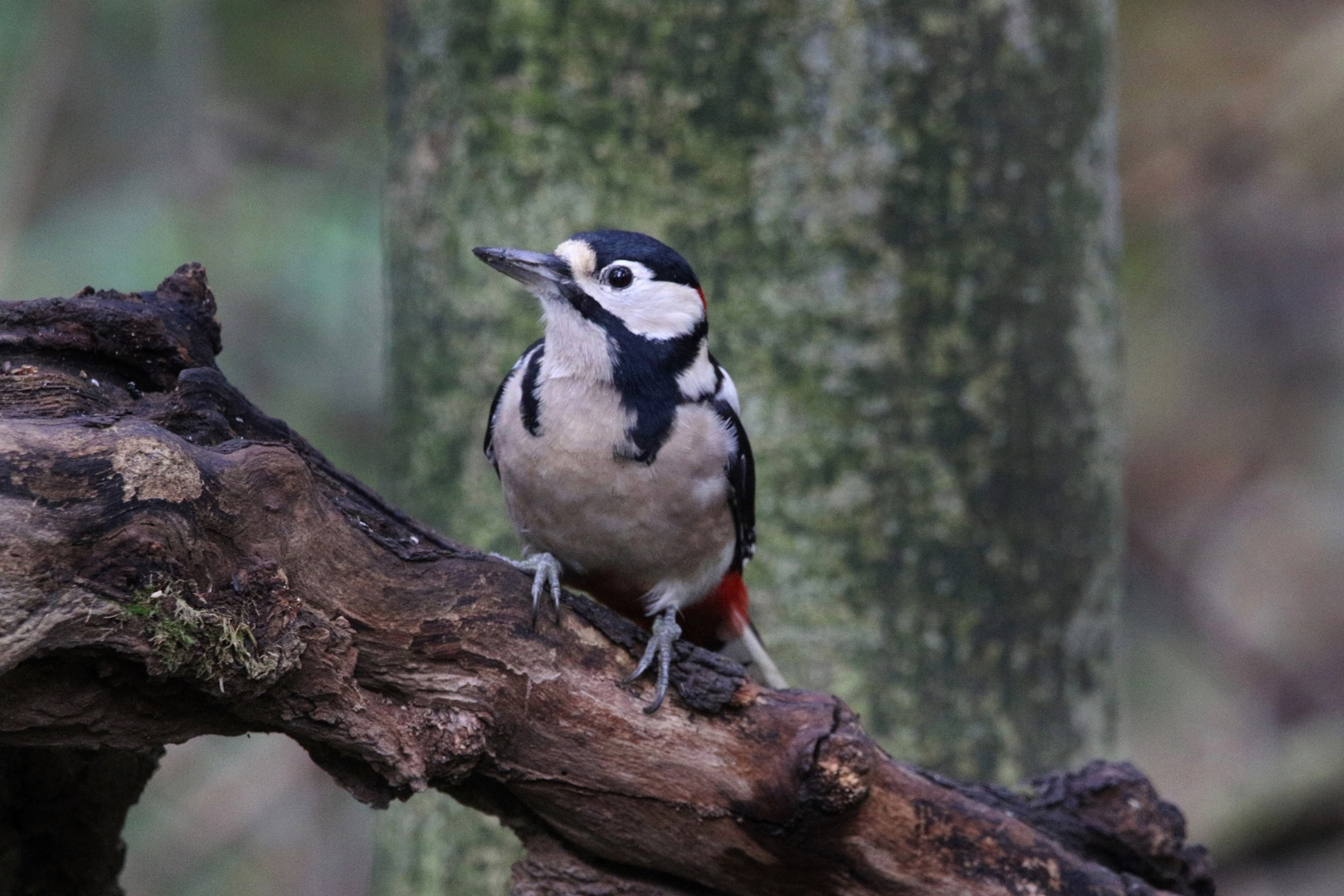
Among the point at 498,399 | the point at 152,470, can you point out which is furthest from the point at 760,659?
the point at 152,470

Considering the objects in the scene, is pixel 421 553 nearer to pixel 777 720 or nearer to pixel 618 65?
pixel 777 720

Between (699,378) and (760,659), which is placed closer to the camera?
(699,378)

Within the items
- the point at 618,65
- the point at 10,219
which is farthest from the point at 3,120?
the point at 618,65

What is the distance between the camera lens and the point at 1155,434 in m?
8.41

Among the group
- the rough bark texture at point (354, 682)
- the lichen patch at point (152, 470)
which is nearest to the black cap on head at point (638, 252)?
the rough bark texture at point (354, 682)

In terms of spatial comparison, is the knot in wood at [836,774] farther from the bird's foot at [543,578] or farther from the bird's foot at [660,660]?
the bird's foot at [543,578]

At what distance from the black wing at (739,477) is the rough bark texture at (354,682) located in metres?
0.68

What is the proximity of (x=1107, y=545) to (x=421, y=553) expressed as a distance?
2.11 metres

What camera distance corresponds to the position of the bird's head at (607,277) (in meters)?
2.96

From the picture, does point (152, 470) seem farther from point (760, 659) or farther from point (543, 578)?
point (760, 659)

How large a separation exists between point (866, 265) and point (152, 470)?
2.01 meters

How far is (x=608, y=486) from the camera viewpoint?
9.31 ft

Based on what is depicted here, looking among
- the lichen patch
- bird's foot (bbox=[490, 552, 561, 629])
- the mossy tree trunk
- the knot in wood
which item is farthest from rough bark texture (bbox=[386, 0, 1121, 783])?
the lichen patch

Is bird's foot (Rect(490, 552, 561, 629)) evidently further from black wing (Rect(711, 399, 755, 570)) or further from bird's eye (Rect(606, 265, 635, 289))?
bird's eye (Rect(606, 265, 635, 289))
